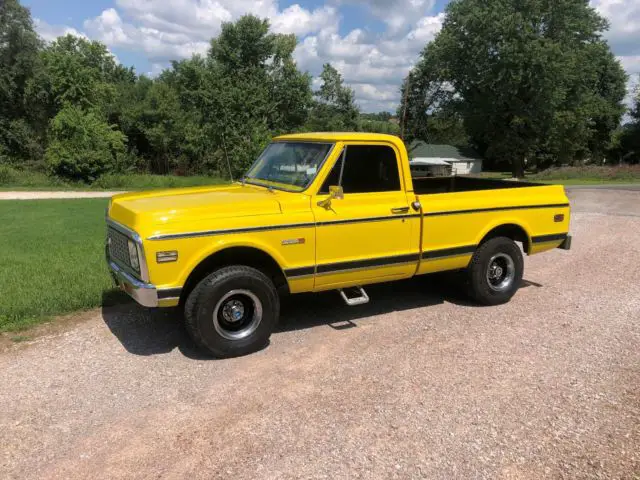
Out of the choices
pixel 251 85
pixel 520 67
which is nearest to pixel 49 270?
pixel 251 85

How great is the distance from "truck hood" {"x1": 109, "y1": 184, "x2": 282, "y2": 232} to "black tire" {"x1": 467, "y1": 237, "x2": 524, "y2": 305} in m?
2.74

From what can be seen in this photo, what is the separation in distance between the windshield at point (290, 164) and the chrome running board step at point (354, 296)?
124cm

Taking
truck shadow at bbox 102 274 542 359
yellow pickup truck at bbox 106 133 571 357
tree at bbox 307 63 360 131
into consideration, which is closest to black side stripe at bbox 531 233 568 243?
yellow pickup truck at bbox 106 133 571 357

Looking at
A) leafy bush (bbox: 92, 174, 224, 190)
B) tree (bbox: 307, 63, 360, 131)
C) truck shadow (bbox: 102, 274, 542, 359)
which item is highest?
tree (bbox: 307, 63, 360, 131)

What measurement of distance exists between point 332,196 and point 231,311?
149cm

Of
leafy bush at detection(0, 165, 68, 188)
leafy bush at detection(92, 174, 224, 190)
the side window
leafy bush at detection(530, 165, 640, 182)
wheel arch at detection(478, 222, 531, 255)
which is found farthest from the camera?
leafy bush at detection(530, 165, 640, 182)

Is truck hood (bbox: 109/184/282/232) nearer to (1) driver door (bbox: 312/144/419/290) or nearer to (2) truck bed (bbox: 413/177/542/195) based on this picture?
(1) driver door (bbox: 312/144/419/290)

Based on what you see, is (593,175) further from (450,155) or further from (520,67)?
(450,155)

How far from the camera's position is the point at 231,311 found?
4.95 meters

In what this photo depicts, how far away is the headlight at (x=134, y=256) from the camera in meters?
4.57

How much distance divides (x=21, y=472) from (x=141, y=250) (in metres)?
1.85

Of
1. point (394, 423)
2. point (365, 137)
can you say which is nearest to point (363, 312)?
point (365, 137)

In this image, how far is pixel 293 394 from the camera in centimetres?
419

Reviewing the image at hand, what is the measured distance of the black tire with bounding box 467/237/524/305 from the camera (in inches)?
250
